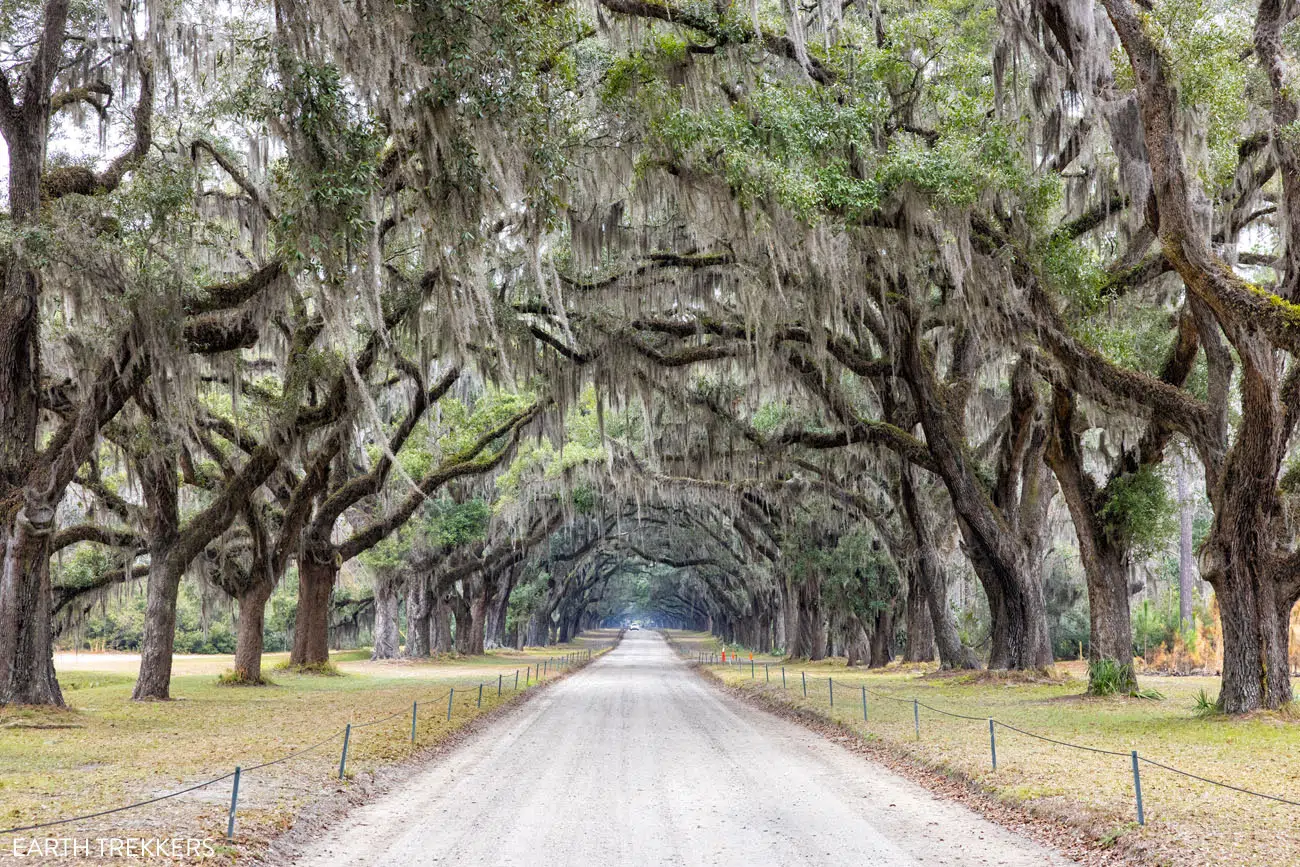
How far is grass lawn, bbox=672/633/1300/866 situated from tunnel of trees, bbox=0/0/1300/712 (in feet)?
4.71

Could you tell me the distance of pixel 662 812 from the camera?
776 cm

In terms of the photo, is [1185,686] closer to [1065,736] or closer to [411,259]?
[1065,736]

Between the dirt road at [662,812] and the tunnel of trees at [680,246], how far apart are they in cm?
414

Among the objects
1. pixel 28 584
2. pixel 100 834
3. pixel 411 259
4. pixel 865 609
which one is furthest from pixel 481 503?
pixel 100 834

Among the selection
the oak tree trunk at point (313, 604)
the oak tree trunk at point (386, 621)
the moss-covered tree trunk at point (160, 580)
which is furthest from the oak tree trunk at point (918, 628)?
the moss-covered tree trunk at point (160, 580)

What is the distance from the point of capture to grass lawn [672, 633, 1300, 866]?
6.44m

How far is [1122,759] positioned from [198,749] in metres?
9.43

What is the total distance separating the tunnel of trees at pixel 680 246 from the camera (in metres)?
9.70

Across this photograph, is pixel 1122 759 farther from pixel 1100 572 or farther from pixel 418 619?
pixel 418 619

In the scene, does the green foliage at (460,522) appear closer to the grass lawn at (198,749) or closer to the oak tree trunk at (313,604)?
the oak tree trunk at (313,604)

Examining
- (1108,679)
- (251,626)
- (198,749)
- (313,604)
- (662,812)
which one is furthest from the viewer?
(313,604)

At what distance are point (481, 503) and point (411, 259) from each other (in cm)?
1530

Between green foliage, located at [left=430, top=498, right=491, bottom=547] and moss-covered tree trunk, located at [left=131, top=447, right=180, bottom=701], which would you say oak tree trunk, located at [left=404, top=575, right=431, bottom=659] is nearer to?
green foliage, located at [left=430, top=498, right=491, bottom=547]

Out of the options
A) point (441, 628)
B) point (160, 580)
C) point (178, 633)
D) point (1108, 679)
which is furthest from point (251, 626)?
point (178, 633)
